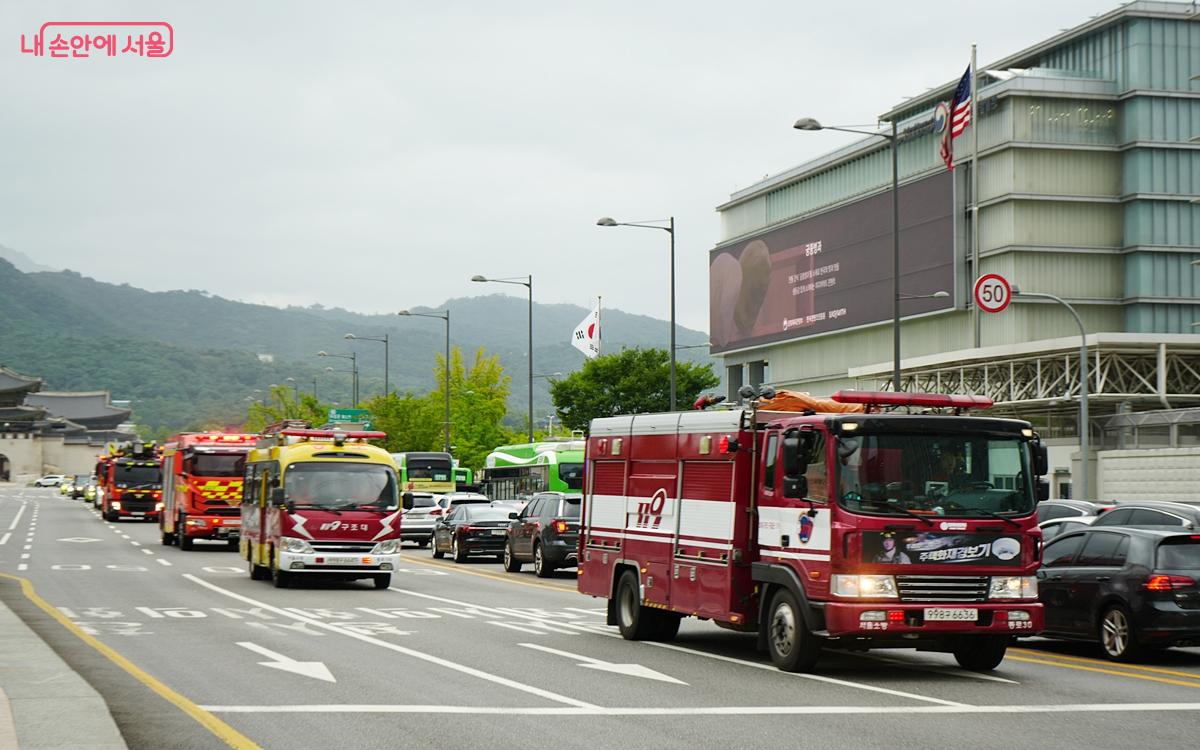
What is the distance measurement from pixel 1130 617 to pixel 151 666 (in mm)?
10179

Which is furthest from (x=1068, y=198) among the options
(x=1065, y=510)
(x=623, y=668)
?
(x=623, y=668)

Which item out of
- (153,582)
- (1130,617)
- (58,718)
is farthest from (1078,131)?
(58,718)

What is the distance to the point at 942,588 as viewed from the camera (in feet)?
49.3

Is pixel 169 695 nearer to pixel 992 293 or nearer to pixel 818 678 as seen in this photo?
pixel 818 678

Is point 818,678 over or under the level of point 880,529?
under

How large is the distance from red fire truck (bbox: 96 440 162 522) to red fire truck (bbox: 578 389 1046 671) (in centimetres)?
5487

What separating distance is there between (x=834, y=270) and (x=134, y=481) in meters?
44.8

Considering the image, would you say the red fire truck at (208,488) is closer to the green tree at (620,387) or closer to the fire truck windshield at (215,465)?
the fire truck windshield at (215,465)

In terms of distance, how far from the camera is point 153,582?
99.5ft

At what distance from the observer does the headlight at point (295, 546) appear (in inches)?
1131

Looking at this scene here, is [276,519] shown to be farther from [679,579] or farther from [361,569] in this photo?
[679,579]

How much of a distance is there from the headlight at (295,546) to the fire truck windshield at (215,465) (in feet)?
53.5

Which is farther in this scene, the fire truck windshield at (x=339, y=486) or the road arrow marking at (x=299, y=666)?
the fire truck windshield at (x=339, y=486)

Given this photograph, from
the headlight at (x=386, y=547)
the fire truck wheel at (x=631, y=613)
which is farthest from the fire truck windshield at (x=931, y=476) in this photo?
the headlight at (x=386, y=547)
